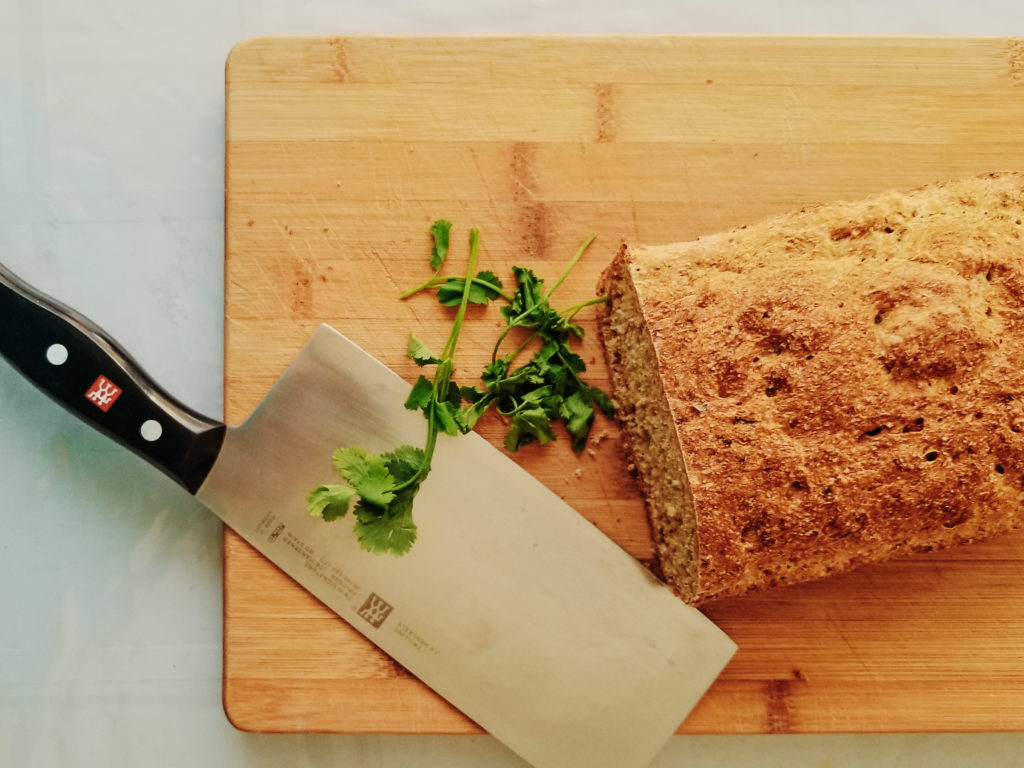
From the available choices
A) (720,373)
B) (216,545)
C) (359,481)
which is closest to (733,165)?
(720,373)

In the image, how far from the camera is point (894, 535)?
2.16 metres

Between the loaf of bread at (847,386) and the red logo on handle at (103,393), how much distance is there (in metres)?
1.66

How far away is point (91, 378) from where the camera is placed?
2.38 metres

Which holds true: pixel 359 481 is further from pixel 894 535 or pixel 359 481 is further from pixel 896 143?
pixel 896 143

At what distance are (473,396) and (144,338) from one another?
1.24 meters

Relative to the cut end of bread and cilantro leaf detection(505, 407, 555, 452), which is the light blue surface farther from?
cilantro leaf detection(505, 407, 555, 452)

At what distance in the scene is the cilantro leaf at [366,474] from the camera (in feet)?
7.54

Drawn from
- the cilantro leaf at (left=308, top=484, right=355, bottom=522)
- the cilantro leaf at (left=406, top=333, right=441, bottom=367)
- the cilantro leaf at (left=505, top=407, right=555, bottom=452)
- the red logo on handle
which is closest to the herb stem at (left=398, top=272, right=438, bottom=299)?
the cilantro leaf at (left=406, top=333, right=441, bottom=367)

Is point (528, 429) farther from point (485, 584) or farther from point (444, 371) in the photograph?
point (485, 584)

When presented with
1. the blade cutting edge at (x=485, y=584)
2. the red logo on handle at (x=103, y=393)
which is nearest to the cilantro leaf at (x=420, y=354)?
the blade cutting edge at (x=485, y=584)

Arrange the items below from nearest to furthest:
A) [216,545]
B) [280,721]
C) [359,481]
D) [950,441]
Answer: [950,441]
[359,481]
[280,721]
[216,545]

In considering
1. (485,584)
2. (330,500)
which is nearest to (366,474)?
(330,500)

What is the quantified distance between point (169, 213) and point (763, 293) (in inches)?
82.5

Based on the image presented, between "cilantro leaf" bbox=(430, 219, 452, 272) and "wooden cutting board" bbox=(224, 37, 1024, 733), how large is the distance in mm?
54
